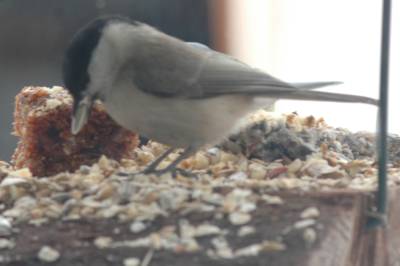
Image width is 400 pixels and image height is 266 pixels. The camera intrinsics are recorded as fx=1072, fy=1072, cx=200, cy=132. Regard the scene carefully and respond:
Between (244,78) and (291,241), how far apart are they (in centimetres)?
71

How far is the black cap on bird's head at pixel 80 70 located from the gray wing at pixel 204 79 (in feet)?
0.59

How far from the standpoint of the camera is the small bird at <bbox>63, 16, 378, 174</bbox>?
286cm

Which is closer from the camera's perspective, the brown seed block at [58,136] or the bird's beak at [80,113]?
the bird's beak at [80,113]

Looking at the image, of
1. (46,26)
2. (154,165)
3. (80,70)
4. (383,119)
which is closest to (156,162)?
(154,165)

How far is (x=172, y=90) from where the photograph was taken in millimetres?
2908

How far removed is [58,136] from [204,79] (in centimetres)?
48

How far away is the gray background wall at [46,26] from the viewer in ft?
17.7

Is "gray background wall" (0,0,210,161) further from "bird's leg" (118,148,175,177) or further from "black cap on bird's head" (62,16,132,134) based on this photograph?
"black cap on bird's head" (62,16,132,134)

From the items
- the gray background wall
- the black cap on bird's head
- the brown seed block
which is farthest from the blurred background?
the black cap on bird's head

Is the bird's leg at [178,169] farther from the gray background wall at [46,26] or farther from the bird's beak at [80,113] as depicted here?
the gray background wall at [46,26]

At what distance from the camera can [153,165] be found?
2875 millimetres

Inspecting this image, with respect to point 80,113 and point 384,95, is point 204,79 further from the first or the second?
point 384,95

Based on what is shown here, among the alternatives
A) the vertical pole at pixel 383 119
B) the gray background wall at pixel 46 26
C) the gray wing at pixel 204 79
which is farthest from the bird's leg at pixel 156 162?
the gray background wall at pixel 46 26

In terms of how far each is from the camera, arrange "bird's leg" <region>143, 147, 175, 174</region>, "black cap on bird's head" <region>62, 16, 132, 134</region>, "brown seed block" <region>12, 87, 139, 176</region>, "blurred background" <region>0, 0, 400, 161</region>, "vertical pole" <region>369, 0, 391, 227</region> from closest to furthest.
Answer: "vertical pole" <region>369, 0, 391, 227</region> < "black cap on bird's head" <region>62, 16, 132, 134</region> < "bird's leg" <region>143, 147, 175, 174</region> < "brown seed block" <region>12, 87, 139, 176</region> < "blurred background" <region>0, 0, 400, 161</region>
